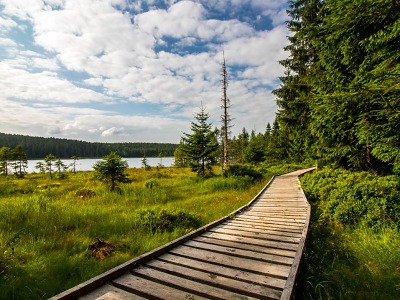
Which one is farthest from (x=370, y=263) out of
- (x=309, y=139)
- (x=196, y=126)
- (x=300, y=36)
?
(x=196, y=126)

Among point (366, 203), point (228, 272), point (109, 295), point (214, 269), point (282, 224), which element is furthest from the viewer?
point (366, 203)

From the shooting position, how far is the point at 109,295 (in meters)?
2.75

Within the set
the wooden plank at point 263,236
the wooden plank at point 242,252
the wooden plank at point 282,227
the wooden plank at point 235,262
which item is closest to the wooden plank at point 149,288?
the wooden plank at point 235,262

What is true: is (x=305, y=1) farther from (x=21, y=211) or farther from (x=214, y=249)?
(x=21, y=211)

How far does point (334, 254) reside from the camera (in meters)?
5.01

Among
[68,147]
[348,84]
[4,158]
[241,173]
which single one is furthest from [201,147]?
[68,147]

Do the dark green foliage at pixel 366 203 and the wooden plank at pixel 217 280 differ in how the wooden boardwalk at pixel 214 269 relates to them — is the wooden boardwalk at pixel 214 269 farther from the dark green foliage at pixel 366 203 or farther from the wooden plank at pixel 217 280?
the dark green foliage at pixel 366 203

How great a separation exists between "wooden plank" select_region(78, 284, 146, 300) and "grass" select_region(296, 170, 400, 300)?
8.29 ft

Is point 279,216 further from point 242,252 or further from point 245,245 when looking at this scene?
point 242,252

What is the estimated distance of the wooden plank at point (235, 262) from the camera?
3357mm

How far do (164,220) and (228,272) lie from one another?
12.2ft

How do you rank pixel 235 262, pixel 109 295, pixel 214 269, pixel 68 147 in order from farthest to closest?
pixel 68 147 → pixel 235 262 → pixel 214 269 → pixel 109 295

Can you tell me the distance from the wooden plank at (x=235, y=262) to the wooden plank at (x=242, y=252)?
124mm

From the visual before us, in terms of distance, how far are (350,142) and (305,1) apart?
1237 cm
